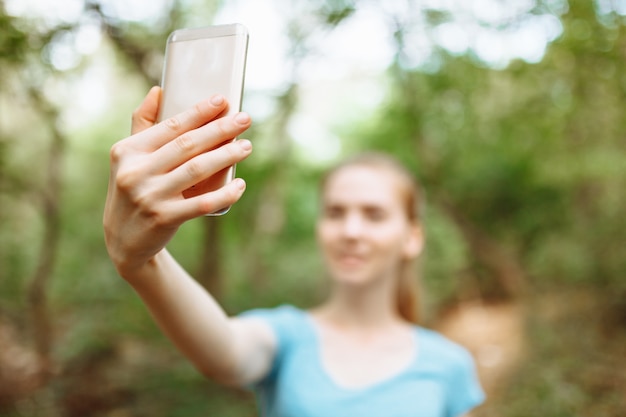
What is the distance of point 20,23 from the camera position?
235 cm

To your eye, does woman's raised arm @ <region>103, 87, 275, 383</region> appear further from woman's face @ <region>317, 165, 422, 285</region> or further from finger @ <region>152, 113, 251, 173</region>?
woman's face @ <region>317, 165, 422, 285</region>

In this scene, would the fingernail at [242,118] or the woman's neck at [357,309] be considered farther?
the woman's neck at [357,309]

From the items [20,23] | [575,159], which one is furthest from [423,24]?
[20,23]

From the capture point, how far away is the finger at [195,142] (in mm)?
799

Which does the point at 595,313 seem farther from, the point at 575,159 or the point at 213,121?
the point at 213,121

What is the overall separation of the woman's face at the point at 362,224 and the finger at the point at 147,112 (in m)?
Answer: 1.04

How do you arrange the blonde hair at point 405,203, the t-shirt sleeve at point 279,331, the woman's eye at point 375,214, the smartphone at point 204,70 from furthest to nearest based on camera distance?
the blonde hair at point 405,203
the woman's eye at point 375,214
the t-shirt sleeve at point 279,331
the smartphone at point 204,70

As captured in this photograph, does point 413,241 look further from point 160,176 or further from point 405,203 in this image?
point 160,176

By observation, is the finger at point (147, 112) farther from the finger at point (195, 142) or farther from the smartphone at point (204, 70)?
the finger at point (195, 142)

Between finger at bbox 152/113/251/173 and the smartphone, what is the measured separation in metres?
0.06

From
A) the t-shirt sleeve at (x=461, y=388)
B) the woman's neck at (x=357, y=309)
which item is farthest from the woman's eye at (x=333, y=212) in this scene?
the t-shirt sleeve at (x=461, y=388)

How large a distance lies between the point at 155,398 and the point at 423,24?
3.81m

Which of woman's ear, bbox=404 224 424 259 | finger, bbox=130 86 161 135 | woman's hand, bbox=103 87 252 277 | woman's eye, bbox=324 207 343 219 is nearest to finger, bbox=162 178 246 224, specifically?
woman's hand, bbox=103 87 252 277

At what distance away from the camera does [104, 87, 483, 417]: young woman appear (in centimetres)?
81
